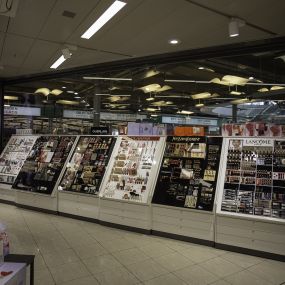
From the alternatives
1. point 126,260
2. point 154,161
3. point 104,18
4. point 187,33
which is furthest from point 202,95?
point 126,260

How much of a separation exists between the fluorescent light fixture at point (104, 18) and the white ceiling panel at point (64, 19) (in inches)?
8.3

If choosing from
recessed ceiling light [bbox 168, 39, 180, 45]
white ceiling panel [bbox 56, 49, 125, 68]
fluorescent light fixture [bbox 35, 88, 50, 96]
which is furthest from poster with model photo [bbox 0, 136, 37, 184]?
recessed ceiling light [bbox 168, 39, 180, 45]

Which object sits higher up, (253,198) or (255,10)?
(255,10)

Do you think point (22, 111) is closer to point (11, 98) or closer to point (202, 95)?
point (11, 98)

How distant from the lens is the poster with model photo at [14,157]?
7.42 metres

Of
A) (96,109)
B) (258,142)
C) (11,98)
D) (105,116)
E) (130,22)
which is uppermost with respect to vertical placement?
(130,22)

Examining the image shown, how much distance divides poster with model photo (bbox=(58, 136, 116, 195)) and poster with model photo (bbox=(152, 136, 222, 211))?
4.38ft

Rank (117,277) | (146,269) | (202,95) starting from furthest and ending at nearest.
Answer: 1. (202,95)
2. (146,269)
3. (117,277)

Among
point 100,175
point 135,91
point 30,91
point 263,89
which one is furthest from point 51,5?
point 30,91

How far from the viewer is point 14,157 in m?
7.66

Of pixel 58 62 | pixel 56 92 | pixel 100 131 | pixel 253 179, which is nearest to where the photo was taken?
pixel 253 179

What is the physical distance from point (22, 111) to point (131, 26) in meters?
5.39

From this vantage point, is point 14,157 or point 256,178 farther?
point 14,157

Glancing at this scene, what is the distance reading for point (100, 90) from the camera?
7.64m
